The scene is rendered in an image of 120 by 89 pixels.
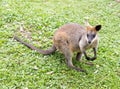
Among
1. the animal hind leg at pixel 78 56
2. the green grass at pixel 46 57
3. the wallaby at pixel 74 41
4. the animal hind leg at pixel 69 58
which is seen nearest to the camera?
the green grass at pixel 46 57

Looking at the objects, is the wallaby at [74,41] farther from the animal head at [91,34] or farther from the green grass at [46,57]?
the green grass at [46,57]

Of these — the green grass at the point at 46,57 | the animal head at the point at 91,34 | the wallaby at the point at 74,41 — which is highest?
the animal head at the point at 91,34

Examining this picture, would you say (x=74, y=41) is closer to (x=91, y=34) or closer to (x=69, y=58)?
(x=69, y=58)

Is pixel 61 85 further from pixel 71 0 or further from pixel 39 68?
pixel 71 0

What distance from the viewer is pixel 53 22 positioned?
6.44 metres

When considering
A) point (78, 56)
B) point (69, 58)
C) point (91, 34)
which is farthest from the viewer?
point (78, 56)

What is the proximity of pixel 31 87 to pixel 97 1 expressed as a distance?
6.04 m

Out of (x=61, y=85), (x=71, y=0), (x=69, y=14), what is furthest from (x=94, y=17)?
(x=61, y=85)

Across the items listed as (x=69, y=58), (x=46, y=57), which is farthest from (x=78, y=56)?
(x=46, y=57)

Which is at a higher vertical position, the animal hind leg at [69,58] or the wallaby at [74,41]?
the wallaby at [74,41]

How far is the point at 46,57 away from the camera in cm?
494

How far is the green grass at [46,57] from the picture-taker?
436cm

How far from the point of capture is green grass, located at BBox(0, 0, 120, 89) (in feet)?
14.3

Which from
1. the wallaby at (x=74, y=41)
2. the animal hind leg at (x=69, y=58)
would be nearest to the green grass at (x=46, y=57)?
the animal hind leg at (x=69, y=58)
